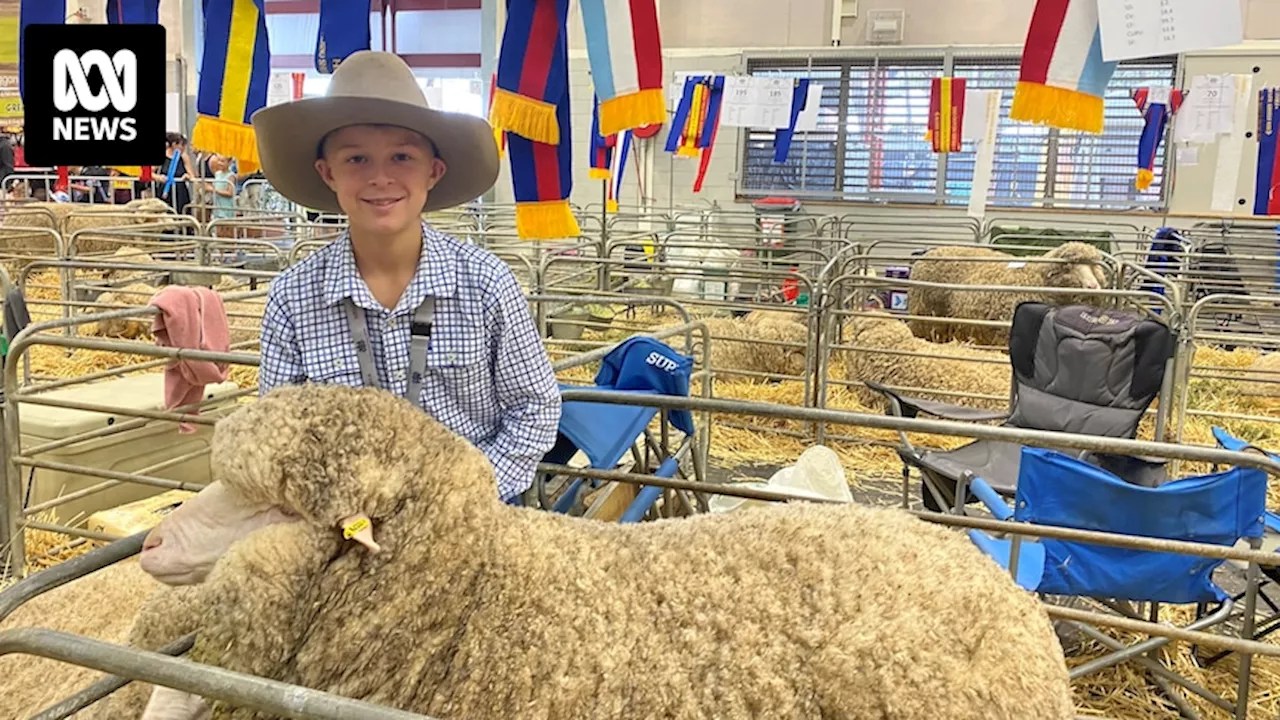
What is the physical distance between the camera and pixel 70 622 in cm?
240

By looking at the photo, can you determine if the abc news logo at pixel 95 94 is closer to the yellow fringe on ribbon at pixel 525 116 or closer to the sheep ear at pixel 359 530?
the yellow fringe on ribbon at pixel 525 116

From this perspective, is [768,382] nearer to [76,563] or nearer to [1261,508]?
[1261,508]

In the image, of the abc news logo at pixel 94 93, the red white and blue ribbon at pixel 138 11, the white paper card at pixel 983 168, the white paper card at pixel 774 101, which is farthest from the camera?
the white paper card at pixel 774 101

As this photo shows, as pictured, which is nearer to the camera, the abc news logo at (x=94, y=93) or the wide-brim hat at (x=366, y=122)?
the wide-brim hat at (x=366, y=122)

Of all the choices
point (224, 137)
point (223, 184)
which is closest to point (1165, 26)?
point (224, 137)

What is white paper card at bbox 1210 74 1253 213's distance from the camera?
792cm

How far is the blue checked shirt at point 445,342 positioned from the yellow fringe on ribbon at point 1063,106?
5.34 ft

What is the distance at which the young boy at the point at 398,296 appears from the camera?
1.90 metres

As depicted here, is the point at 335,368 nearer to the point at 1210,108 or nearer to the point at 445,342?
the point at 445,342

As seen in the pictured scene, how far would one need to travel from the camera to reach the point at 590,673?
1397 mm

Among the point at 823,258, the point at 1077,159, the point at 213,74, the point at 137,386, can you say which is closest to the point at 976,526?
the point at 213,74

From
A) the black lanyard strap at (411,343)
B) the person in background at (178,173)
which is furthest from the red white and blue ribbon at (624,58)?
the person in background at (178,173)

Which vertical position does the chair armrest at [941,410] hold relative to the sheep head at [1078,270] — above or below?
below

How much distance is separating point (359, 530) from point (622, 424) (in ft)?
5.34
